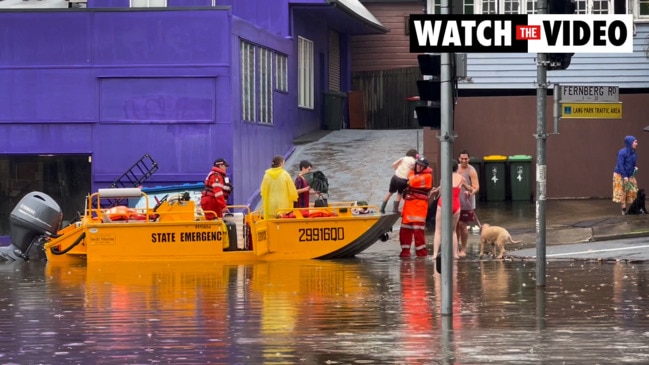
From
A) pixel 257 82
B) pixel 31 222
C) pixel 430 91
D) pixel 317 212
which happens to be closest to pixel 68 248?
pixel 31 222

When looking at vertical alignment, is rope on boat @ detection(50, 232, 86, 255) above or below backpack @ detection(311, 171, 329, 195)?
below

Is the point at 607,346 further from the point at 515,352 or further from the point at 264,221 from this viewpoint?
the point at 264,221

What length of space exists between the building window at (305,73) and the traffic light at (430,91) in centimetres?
2288

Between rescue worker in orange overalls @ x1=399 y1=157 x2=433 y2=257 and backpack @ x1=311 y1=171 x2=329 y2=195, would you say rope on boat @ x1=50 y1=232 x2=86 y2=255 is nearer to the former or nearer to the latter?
backpack @ x1=311 y1=171 x2=329 y2=195

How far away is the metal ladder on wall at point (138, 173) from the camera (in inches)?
1160

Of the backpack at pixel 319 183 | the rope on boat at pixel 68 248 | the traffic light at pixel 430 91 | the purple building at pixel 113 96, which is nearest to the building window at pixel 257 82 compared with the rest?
the purple building at pixel 113 96

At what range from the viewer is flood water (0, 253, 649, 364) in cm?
1154

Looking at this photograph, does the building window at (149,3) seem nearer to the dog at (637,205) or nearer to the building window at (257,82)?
the building window at (257,82)

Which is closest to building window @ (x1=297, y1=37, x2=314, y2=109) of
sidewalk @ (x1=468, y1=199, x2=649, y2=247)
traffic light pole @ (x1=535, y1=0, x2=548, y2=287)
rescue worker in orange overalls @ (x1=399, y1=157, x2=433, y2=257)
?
sidewalk @ (x1=468, y1=199, x2=649, y2=247)

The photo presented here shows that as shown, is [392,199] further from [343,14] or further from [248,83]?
[343,14]

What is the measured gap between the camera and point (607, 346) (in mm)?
11734

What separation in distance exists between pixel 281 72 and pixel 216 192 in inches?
448

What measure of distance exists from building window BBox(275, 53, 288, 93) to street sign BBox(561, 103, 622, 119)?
1758 cm

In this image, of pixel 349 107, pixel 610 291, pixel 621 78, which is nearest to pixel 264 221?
pixel 610 291
